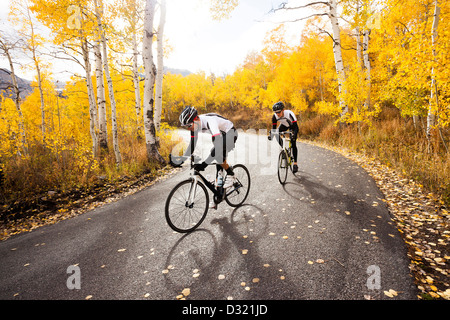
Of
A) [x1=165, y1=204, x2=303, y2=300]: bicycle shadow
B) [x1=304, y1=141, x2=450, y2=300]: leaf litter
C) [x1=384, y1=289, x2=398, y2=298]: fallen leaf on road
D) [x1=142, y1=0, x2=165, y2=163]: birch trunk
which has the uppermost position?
[x1=142, y1=0, x2=165, y2=163]: birch trunk

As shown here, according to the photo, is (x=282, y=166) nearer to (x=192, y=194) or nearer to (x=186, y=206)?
(x=192, y=194)

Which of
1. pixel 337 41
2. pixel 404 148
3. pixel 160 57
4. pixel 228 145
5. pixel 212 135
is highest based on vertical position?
pixel 337 41

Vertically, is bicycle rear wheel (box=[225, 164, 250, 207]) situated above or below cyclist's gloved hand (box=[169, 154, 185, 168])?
below

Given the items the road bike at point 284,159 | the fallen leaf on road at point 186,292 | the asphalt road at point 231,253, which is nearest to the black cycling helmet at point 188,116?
the asphalt road at point 231,253

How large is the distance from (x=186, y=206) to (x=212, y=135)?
157 centimetres

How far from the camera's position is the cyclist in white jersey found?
12.7ft

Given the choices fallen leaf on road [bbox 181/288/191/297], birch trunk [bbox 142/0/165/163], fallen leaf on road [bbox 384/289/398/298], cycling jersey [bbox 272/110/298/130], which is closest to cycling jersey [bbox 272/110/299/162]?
cycling jersey [bbox 272/110/298/130]

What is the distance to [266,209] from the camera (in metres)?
4.87

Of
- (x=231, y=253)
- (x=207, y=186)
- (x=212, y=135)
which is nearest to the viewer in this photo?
(x=231, y=253)

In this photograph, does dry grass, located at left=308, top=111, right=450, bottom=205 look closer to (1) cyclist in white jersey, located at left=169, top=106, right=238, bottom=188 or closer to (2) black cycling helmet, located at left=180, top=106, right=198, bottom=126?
(1) cyclist in white jersey, located at left=169, top=106, right=238, bottom=188

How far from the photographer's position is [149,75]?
8.78 m

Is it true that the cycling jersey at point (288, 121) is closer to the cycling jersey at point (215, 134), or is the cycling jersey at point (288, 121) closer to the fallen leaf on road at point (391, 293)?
the cycling jersey at point (215, 134)

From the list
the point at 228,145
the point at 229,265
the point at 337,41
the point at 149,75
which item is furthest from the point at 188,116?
the point at 337,41

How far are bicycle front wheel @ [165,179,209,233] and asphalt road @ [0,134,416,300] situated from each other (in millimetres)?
239
